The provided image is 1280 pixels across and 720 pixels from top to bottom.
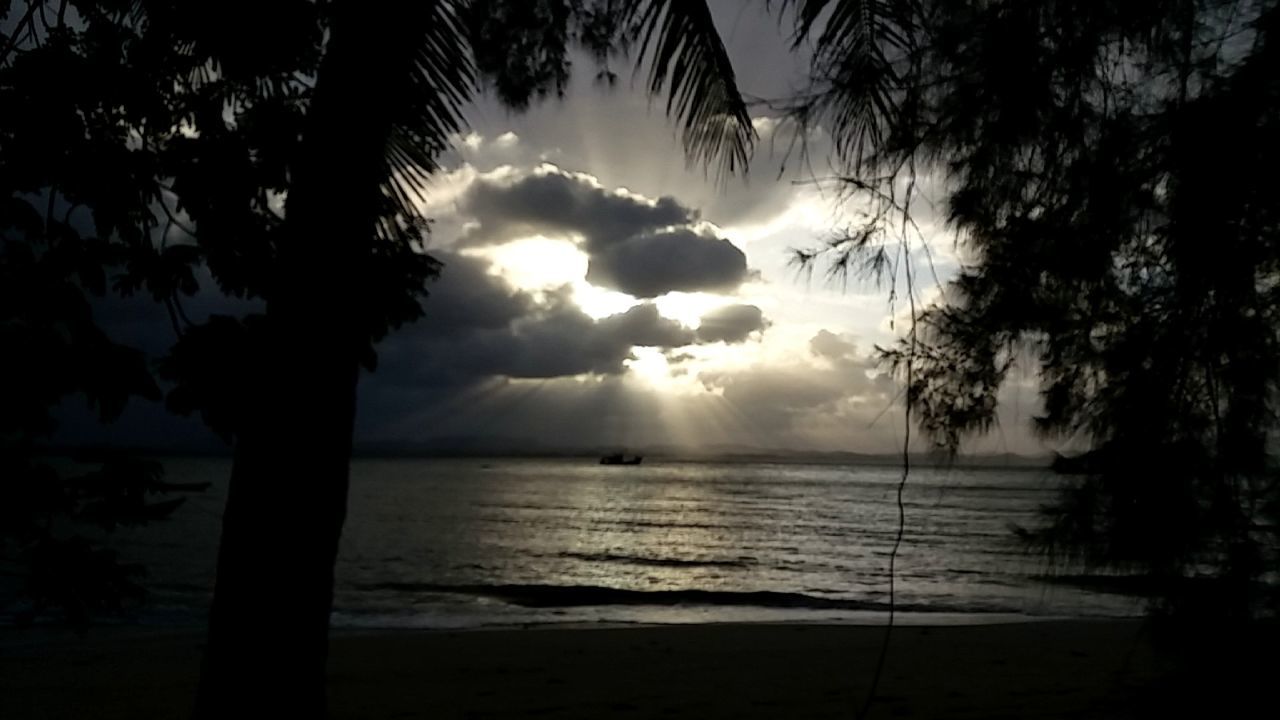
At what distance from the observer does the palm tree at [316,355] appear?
9.58 ft

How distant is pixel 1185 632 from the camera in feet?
12.3

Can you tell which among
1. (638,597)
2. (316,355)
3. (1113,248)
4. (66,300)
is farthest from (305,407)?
(638,597)

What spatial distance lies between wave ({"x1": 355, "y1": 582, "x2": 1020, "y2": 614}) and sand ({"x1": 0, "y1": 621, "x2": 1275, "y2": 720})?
5862 mm

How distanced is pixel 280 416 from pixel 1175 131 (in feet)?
12.1

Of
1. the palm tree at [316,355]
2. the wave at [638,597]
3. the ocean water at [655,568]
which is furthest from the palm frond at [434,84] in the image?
the wave at [638,597]

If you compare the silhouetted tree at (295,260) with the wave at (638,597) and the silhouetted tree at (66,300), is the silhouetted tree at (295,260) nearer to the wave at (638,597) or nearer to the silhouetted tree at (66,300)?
the silhouetted tree at (66,300)

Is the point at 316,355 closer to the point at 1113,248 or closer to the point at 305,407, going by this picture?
the point at 305,407

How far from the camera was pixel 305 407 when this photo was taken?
2.98 meters

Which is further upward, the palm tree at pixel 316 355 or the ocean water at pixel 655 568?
the palm tree at pixel 316 355

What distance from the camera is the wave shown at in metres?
16.5

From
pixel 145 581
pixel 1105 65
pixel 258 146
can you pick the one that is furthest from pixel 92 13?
pixel 145 581

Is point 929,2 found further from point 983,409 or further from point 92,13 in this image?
point 92,13

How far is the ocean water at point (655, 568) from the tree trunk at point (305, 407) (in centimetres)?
289

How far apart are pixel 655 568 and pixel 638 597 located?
18.1 feet
